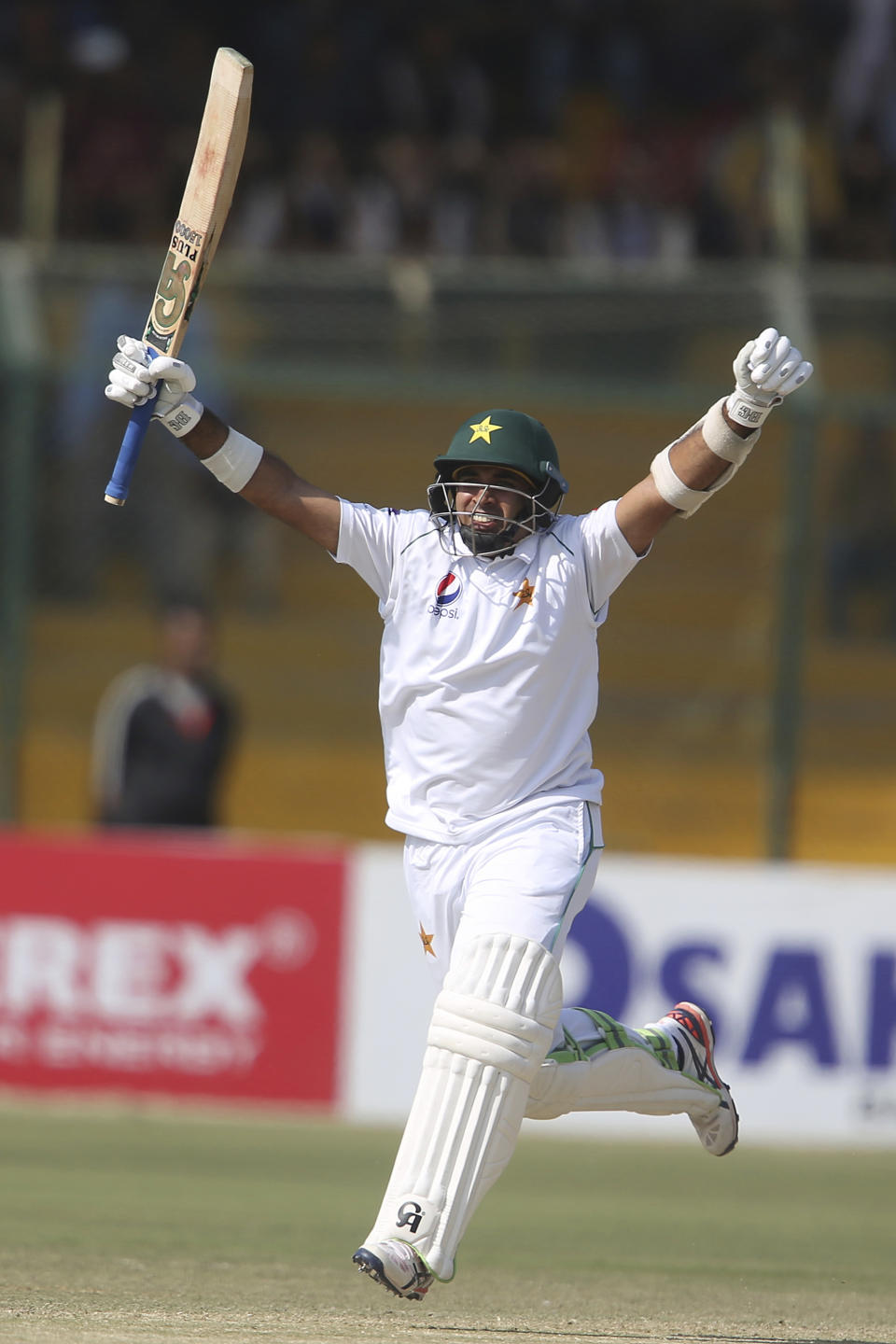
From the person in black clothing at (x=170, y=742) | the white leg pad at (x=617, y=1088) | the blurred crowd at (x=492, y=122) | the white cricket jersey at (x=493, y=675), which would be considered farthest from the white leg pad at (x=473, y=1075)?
the blurred crowd at (x=492, y=122)

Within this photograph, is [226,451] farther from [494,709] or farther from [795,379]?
[795,379]

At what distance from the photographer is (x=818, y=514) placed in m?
11.0

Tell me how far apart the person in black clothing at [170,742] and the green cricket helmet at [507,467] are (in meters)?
5.06

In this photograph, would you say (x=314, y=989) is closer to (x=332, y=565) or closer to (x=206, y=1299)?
(x=332, y=565)

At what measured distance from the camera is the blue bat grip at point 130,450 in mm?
5289

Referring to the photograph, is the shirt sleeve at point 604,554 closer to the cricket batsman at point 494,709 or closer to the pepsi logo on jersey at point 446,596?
the cricket batsman at point 494,709

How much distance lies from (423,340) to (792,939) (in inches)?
145

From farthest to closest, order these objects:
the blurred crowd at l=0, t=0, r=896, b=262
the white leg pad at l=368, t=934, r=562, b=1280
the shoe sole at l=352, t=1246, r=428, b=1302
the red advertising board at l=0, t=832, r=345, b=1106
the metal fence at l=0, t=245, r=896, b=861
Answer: the blurred crowd at l=0, t=0, r=896, b=262 < the metal fence at l=0, t=245, r=896, b=861 < the red advertising board at l=0, t=832, r=345, b=1106 < the white leg pad at l=368, t=934, r=562, b=1280 < the shoe sole at l=352, t=1246, r=428, b=1302

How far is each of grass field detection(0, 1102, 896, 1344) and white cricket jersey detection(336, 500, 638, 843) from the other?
1.21m

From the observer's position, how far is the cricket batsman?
4742mm

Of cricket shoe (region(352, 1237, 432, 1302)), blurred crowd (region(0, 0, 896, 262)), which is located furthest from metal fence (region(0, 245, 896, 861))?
cricket shoe (region(352, 1237, 432, 1302))

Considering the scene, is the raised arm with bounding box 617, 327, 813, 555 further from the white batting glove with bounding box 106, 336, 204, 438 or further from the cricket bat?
the cricket bat

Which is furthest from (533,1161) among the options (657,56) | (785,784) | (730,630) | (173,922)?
(657,56)

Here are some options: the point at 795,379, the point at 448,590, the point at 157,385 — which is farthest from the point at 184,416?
the point at 795,379
